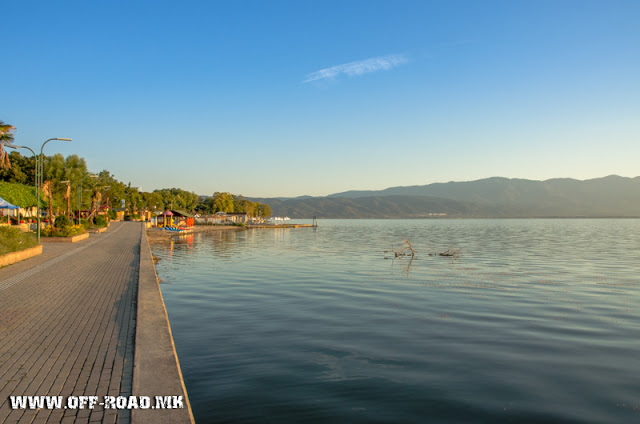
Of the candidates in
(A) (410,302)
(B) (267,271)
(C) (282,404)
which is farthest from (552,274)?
(C) (282,404)

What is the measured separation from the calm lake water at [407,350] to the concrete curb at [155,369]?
3.27 feet

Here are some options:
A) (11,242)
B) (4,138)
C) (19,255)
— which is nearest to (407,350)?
(19,255)

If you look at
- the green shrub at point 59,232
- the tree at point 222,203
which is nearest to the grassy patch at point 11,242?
the green shrub at point 59,232

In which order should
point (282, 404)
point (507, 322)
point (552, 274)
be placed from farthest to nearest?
point (552, 274), point (507, 322), point (282, 404)

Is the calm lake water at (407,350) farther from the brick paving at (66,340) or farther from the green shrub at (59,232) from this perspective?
the green shrub at (59,232)

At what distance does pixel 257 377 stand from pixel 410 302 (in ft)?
30.8

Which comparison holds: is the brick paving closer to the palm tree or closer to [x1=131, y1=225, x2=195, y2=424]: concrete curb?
[x1=131, y1=225, x2=195, y2=424]: concrete curb

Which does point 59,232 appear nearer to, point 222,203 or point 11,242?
point 11,242

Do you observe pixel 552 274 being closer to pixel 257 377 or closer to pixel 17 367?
pixel 257 377

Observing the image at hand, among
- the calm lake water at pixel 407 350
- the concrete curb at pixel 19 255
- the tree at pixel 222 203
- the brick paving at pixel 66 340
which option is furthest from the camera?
the tree at pixel 222 203

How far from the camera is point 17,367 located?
23.2 feet

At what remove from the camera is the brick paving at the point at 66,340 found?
19.8 feet

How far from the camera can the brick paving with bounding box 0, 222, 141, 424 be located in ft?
19.8

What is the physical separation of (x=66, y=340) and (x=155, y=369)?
9.86 ft
